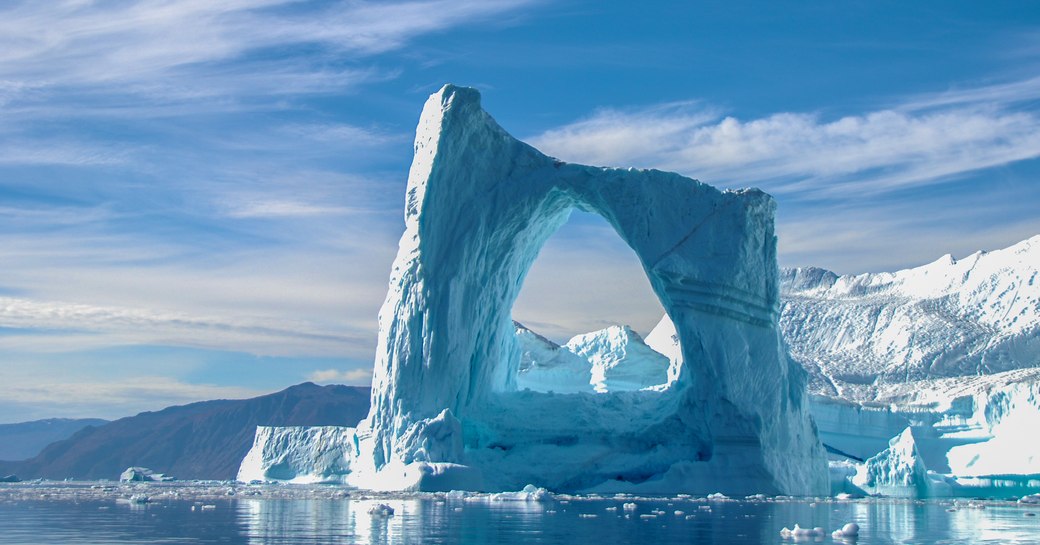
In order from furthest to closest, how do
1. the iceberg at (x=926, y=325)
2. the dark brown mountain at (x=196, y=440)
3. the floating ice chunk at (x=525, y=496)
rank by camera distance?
the dark brown mountain at (x=196, y=440)
the iceberg at (x=926, y=325)
the floating ice chunk at (x=525, y=496)

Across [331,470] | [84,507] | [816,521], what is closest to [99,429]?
A: [331,470]

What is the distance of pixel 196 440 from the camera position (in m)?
55.7

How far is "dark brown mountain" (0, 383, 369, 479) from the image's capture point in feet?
177

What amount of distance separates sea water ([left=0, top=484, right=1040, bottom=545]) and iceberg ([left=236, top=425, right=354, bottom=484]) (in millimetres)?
9072

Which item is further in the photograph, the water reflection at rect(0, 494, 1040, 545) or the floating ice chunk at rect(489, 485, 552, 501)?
the floating ice chunk at rect(489, 485, 552, 501)

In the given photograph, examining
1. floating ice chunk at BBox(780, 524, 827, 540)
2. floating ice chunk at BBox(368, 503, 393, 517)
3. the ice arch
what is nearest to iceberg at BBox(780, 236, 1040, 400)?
the ice arch

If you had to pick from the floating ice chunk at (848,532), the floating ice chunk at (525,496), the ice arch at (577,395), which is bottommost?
the floating ice chunk at (525,496)

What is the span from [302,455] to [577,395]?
31.5 ft

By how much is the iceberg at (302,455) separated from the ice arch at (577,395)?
17.4 feet

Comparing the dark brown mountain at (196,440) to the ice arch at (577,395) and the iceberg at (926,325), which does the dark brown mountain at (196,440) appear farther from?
the ice arch at (577,395)

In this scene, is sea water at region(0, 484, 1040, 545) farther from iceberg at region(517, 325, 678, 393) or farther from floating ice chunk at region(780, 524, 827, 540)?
iceberg at region(517, 325, 678, 393)

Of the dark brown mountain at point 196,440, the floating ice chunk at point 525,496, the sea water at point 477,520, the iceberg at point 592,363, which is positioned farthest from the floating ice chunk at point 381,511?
the dark brown mountain at point 196,440

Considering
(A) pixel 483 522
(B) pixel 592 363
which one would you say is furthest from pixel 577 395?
(A) pixel 483 522

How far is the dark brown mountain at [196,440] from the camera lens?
2119 inches
